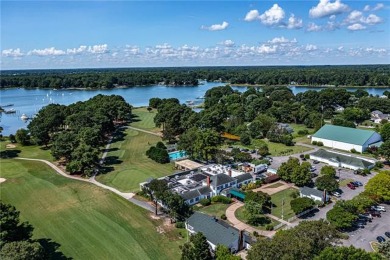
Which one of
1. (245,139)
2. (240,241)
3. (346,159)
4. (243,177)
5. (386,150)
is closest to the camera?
(240,241)

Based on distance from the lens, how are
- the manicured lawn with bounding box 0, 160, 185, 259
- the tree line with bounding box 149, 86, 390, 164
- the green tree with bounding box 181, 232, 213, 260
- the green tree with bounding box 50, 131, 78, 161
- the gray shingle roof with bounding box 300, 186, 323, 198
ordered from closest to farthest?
the green tree with bounding box 181, 232, 213, 260
the manicured lawn with bounding box 0, 160, 185, 259
the gray shingle roof with bounding box 300, 186, 323, 198
the green tree with bounding box 50, 131, 78, 161
the tree line with bounding box 149, 86, 390, 164

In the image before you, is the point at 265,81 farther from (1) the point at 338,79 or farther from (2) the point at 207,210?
(2) the point at 207,210

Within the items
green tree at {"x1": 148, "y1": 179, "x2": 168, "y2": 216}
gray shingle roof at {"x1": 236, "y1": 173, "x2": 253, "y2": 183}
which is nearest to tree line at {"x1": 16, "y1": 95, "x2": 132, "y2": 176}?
green tree at {"x1": 148, "y1": 179, "x2": 168, "y2": 216}

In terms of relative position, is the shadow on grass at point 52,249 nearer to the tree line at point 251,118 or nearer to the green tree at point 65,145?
the green tree at point 65,145

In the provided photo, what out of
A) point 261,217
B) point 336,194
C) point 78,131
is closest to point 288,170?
point 336,194

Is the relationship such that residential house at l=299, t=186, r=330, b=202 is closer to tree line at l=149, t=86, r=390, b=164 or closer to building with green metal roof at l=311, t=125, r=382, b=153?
tree line at l=149, t=86, r=390, b=164

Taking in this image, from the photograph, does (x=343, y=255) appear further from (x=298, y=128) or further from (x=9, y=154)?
(x=298, y=128)

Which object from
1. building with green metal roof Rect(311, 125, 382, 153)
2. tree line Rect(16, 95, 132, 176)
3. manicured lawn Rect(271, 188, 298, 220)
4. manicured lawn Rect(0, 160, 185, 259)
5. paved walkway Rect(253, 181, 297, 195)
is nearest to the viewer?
manicured lawn Rect(0, 160, 185, 259)
